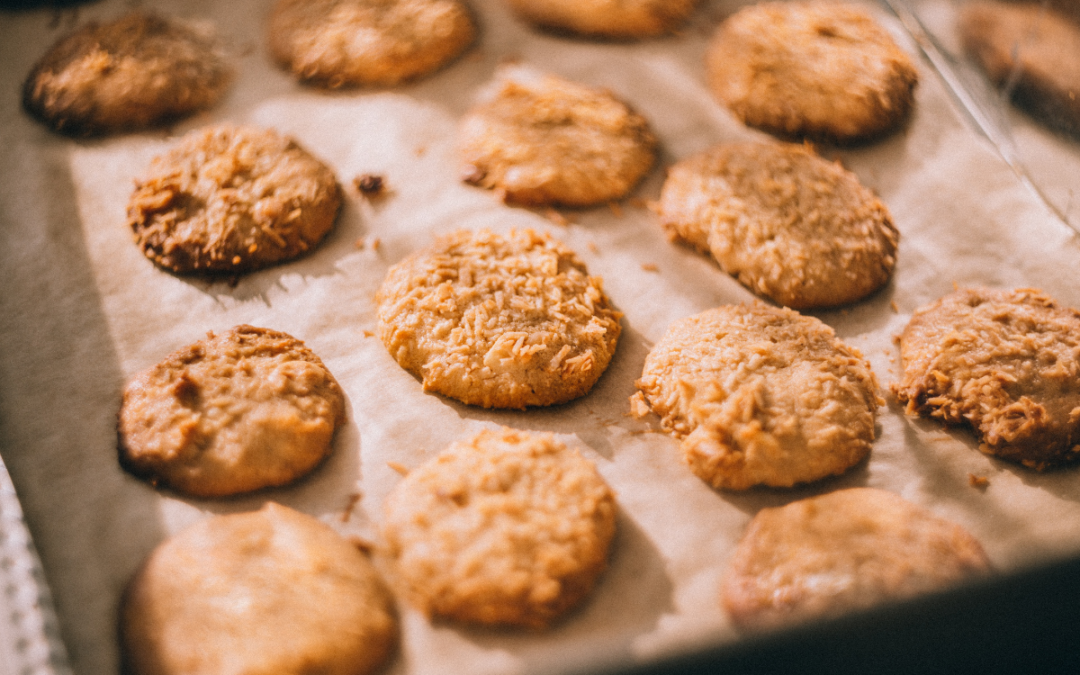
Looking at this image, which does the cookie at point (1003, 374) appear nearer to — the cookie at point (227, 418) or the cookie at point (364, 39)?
the cookie at point (227, 418)

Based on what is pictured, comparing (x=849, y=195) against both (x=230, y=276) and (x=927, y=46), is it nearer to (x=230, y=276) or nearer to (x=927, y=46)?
(x=927, y=46)

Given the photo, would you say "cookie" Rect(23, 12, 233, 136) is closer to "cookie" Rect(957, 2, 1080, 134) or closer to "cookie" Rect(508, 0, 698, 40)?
"cookie" Rect(508, 0, 698, 40)

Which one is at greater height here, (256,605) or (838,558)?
(838,558)

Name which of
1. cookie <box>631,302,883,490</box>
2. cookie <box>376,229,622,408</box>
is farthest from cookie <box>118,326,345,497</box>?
cookie <box>631,302,883,490</box>

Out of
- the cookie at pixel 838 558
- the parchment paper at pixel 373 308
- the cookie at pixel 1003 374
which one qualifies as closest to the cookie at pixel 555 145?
the parchment paper at pixel 373 308

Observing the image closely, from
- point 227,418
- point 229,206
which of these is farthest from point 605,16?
point 227,418

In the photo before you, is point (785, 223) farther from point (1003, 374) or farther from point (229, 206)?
point (229, 206)
